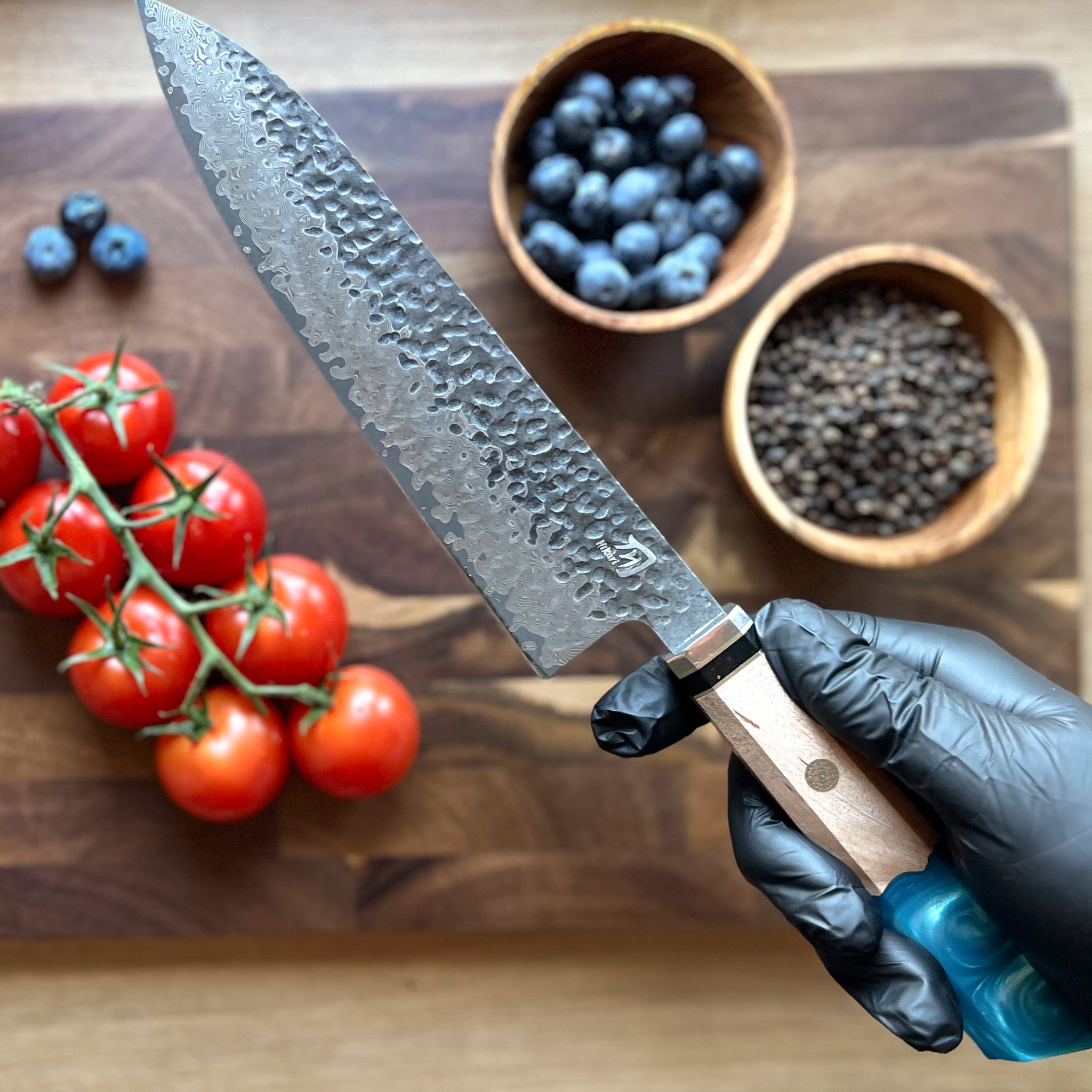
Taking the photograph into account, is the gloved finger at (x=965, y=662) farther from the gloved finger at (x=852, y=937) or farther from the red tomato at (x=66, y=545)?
the red tomato at (x=66, y=545)

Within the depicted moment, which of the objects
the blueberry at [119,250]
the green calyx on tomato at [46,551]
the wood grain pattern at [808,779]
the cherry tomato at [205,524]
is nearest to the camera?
the wood grain pattern at [808,779]

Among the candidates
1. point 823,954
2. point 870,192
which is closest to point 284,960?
point 823,954

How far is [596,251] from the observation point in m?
0.90

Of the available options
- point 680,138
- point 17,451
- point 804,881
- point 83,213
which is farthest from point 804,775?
point 83,213

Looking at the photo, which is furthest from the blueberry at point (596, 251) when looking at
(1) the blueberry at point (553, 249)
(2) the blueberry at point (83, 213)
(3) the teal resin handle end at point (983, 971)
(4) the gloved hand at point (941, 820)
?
(3) the teal resin handle end at point (983, 971)

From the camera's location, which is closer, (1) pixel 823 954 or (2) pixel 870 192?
(1) pixel 823 954

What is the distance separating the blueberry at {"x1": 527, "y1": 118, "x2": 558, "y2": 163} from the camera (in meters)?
0.92

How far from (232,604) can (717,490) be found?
527 millimetres

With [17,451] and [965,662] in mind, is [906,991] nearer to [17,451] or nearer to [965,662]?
[965,662]

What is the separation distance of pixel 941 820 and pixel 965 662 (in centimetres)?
14

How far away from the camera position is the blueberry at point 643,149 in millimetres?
932

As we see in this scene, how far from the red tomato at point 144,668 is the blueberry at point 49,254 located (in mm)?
374

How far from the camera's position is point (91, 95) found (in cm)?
100

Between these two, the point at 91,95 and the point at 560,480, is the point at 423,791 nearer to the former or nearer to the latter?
the point at 560,480
